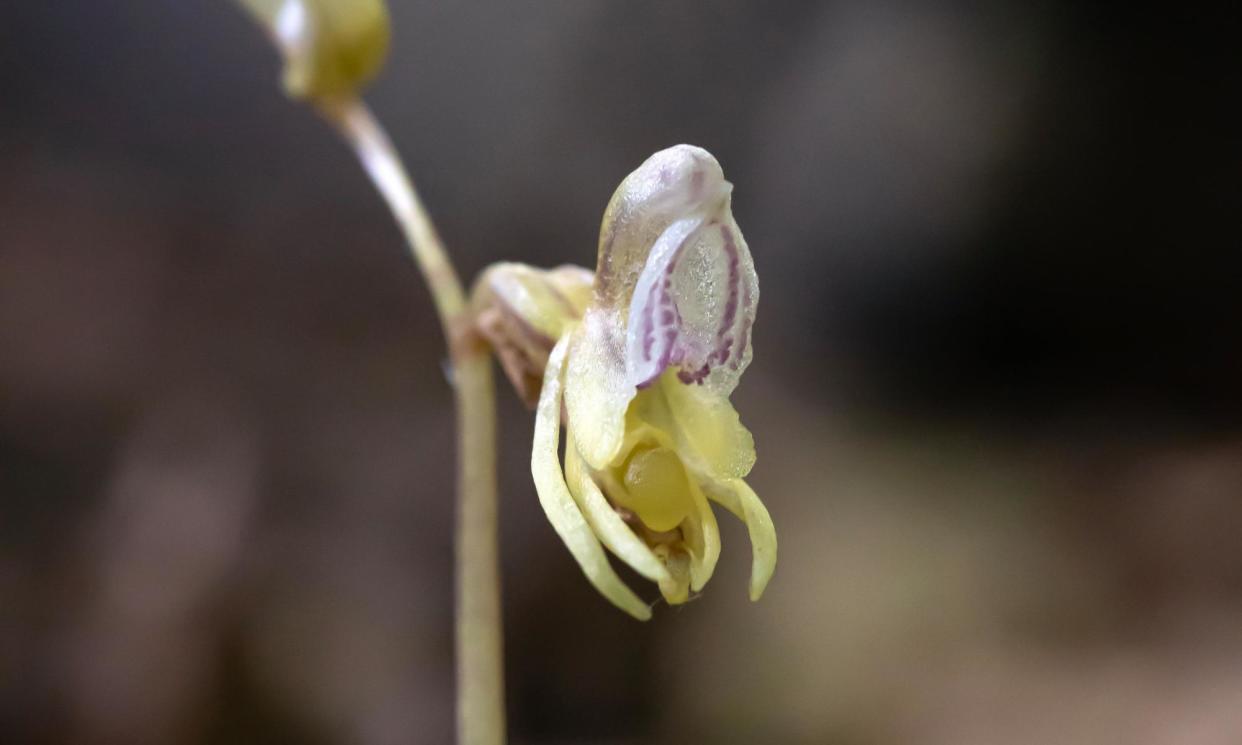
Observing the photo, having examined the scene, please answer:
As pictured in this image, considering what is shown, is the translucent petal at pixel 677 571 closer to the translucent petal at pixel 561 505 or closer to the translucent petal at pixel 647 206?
the translucent petal at pixel 561 505

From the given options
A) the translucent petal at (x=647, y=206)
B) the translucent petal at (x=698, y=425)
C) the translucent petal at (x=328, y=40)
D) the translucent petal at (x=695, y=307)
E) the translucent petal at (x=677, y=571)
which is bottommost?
the translucent petal at (x=677, y=571)

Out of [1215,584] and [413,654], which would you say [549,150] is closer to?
[413,654]

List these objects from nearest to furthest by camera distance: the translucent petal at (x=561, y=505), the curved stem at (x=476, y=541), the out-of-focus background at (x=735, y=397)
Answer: the translucent petal at (x=561, y=505) < the curved stem at (x=476, y=541) < the out-of-focus background at (x=735, y=397)

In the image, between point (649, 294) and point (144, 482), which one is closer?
point (649, 294)

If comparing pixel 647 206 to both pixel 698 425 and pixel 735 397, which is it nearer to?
pixel 698 425

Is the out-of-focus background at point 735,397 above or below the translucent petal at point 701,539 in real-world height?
above

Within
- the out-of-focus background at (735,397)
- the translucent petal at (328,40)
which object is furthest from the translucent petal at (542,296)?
the out-of-focus background at (735,397)

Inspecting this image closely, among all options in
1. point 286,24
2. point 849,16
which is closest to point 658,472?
point 286,24
